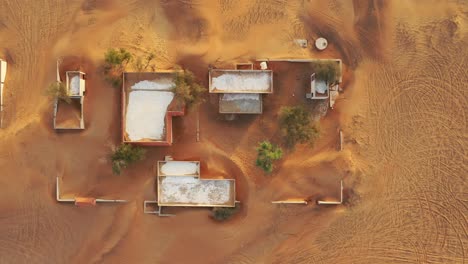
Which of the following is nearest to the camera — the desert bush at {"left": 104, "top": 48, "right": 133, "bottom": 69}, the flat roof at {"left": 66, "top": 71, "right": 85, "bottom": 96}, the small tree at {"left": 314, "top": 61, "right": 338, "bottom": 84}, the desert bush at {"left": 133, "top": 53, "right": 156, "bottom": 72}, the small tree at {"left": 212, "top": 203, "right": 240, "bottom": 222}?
the small tree at {"left": 314, "top": 61, "right": 338, "bottom": 84}

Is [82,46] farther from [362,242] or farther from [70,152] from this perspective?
[362,242]

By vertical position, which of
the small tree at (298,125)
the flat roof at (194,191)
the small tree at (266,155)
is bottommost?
the flat roof at (194,191)

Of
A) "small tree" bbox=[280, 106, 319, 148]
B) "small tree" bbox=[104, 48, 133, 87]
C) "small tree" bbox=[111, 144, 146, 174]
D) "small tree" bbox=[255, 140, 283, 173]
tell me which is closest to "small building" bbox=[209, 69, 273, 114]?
"small tree" bbox=[280, 106, 319, 148]

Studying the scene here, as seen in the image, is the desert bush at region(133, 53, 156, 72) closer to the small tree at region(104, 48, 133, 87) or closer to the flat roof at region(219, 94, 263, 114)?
the small tree at region(104, 48, 133, 87)

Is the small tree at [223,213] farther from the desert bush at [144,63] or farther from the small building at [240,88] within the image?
the desert bush at [144,63]

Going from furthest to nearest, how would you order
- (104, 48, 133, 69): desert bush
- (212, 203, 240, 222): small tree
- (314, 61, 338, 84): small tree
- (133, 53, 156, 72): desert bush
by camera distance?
(133, 53, 156, 72): desert bush, (212, 203, 240, 222): small tree, (104, 48, 133, 69): desert bush, (314, 61, 338, 84): small tree

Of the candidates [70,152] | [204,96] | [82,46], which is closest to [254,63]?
[204,96]

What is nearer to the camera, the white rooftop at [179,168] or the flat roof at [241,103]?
the flat roof at [241,103]

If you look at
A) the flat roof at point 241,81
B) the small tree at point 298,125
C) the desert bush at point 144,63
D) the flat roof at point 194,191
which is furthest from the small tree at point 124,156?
the small tree at point 298,125
